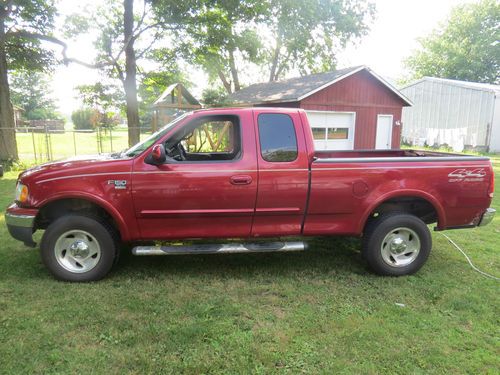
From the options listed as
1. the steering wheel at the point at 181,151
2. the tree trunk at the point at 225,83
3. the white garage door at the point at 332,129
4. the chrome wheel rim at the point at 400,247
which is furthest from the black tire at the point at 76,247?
the tree trunk at the point at 225,83

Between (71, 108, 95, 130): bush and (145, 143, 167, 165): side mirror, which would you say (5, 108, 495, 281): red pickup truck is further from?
(71, 108, 95, 130): bush

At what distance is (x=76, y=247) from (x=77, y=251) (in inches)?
1.8

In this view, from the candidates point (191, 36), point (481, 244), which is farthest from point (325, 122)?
point (481, 244)

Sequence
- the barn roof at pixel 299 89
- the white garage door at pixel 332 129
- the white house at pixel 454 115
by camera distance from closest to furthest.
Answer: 1. the barn roof at pixel 299 89
2. the white garage door at pixel 332 129
3. the white house at pixel 454 115

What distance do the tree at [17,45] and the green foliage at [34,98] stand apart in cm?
5684

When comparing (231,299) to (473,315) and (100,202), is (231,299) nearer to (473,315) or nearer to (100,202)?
(100,202)

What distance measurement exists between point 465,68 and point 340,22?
21.8 metres

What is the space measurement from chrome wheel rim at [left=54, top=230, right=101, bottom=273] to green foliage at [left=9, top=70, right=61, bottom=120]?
7043 centimetres

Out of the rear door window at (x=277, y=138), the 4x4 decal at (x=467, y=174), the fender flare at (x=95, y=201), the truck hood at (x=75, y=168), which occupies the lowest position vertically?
the fender flare at (x=95, y=201)

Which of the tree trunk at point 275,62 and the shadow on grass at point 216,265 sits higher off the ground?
the tree trunk at point 275,62

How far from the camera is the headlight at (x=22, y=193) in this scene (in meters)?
4.20

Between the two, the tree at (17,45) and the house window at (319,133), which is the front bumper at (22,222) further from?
the house window at (319,133)

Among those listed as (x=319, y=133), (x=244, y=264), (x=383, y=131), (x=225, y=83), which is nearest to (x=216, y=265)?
(x=244, y=264)

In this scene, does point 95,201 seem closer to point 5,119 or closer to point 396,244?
point 396,244
